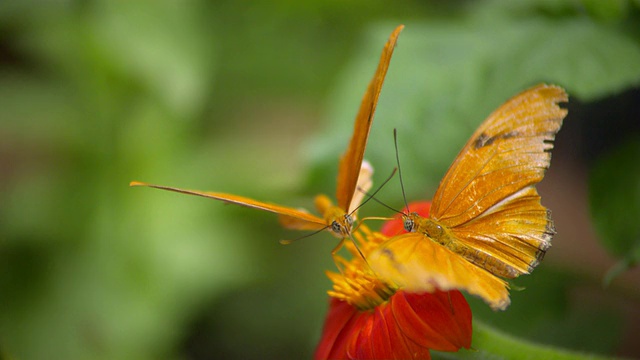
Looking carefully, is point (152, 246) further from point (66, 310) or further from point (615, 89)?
point (615, 89)

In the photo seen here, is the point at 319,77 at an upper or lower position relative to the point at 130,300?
upper

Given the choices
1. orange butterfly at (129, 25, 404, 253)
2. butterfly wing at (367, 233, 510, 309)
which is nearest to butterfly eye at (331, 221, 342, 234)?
orange butterfly at (129, 25, 404, 253)

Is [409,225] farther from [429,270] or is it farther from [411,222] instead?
[429,270]

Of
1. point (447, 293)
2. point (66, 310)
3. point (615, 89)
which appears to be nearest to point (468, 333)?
point (447, 293)

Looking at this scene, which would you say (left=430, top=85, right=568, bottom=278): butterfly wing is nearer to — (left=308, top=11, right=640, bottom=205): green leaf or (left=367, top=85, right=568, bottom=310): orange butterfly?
(left=367, top=85, right=568, bottom=310): orange butterfly

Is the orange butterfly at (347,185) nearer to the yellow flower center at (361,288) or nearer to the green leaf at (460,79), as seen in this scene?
the yellow flower center at (361,288)

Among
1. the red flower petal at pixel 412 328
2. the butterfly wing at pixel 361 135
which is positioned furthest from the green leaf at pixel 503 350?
the butterfly wing at pixel 361 135
